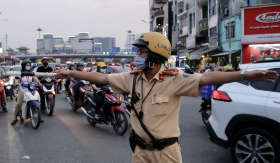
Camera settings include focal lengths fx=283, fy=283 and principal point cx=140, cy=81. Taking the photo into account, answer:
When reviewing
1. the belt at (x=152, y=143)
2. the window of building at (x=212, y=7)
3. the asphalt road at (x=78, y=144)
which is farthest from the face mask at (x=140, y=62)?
the window of building at (x=212, y=7)

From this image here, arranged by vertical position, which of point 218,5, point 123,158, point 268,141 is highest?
point 218,5

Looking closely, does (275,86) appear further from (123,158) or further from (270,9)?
(270,9)

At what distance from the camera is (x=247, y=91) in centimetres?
434

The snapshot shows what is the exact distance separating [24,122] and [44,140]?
94.7 inches

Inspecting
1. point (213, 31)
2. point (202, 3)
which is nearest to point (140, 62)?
point (213, 31)

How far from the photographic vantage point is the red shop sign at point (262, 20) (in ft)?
73.3

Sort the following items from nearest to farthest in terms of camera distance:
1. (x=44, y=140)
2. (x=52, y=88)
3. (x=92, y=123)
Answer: (x=44, y=140), (x=92, y=123), (x=52, y=88)

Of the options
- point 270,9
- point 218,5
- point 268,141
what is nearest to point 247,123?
point 268,141

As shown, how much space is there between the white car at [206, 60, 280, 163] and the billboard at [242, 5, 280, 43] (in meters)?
20.2

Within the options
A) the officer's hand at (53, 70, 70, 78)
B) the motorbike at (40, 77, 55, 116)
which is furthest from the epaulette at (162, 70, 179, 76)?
the motorbike at (40, 77, 55, 116)

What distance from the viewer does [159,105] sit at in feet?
8.53

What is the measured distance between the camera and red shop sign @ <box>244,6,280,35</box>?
22.3 metres

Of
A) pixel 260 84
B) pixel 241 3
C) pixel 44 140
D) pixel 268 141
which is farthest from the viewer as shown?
pixel 241 3

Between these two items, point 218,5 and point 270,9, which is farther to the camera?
point 218,5
